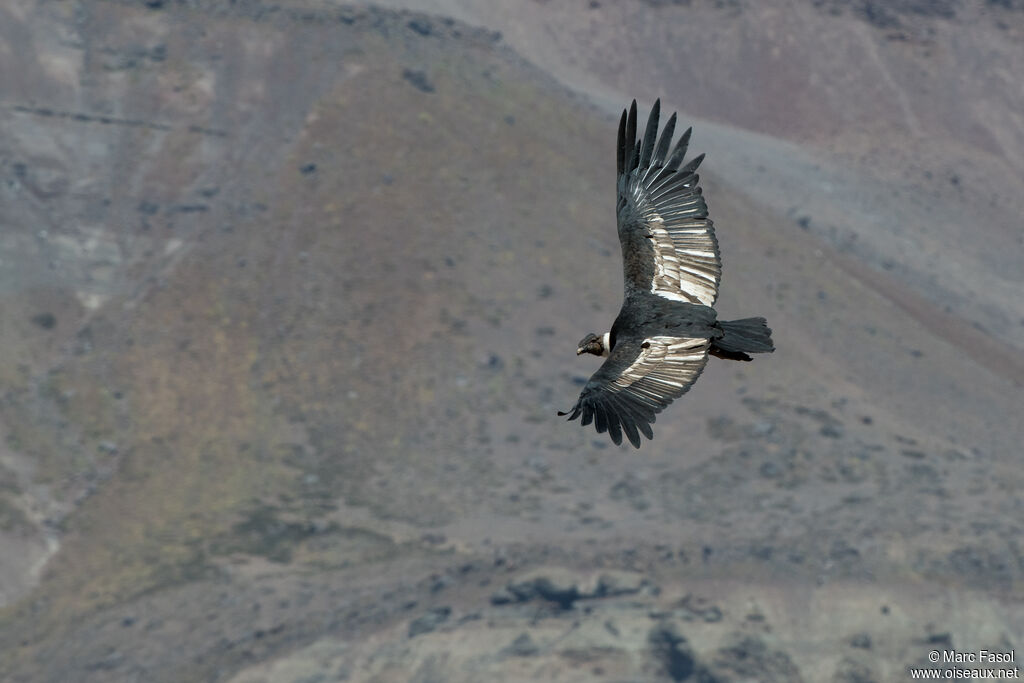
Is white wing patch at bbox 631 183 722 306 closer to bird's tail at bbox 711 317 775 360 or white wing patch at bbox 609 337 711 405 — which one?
bird's tail at bbox 711 317 775 360

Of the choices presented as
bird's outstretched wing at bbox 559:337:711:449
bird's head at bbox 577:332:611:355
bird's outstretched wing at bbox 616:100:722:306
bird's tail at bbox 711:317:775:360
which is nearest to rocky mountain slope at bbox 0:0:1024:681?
bird's outstretched wing at bbox 616:100:722:306

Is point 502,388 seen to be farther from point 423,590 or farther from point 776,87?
point 776,87

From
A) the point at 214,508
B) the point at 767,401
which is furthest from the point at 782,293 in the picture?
the point at 214,508

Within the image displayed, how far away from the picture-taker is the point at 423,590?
7600 cm

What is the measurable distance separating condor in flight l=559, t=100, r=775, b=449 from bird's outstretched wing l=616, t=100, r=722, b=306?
0.6 inches

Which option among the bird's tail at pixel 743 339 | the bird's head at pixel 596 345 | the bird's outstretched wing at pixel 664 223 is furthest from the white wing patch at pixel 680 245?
the bird's tail at pixel 743 339

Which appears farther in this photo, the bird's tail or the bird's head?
the bird's head

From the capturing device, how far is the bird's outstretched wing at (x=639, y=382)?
1591cm

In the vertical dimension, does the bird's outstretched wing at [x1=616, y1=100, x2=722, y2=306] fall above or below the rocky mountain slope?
above

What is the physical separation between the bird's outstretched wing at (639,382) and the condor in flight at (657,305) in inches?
0.5

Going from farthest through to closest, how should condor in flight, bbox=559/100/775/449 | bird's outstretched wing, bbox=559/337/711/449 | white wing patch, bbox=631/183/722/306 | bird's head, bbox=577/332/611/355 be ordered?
white wing patch, bbox=631/183/722/306 < bird's head, bbox=577/332/611/355 < condor in flight, bbox=559/100/775/449 < bird's outstretched wing, bbox=559/337/711/449

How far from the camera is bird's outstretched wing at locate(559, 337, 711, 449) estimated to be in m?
15.9

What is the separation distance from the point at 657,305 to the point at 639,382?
6.97 ft

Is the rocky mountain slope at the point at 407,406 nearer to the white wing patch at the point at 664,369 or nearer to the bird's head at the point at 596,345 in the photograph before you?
the bird's head at the point at 596,345
